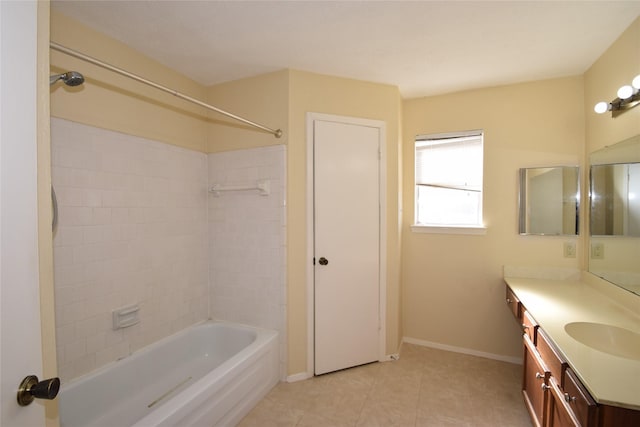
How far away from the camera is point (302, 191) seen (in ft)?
7.46

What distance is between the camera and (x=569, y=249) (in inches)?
89.5

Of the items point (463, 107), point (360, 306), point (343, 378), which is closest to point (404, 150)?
point (463, 107)

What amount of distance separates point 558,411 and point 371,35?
7.23 feet

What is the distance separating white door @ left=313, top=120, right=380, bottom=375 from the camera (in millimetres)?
A: 2311

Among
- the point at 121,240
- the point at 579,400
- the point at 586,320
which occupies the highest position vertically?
the point at 121,240

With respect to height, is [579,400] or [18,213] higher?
[18,213]

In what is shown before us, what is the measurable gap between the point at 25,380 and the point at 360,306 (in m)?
2.10

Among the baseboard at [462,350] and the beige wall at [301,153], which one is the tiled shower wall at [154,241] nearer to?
the beige wall at [301,153]

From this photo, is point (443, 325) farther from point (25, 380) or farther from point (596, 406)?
point (25, 380)

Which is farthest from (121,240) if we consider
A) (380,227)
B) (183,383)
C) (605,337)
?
(605,337)

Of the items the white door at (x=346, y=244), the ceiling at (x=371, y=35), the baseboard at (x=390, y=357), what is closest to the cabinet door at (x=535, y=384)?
the baseboard at (x=390, y=357)

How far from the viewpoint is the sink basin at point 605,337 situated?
4.52ft

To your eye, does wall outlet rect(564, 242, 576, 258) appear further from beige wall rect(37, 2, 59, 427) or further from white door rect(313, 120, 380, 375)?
beige wall rect(37, 2, 59, 427)

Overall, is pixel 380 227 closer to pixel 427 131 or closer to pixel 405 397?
pixel 427 131
